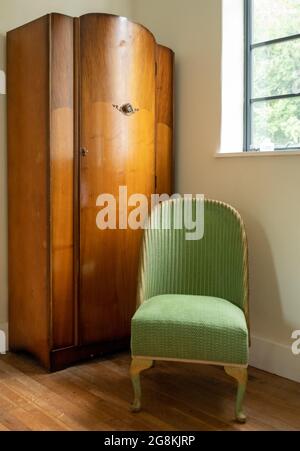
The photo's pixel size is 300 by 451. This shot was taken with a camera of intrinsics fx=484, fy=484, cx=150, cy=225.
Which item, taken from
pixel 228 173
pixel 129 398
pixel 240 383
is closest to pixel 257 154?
pixel 228 173

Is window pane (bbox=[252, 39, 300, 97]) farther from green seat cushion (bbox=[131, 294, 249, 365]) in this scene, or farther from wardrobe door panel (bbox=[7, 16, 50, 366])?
green seat cushion (bbox=[131, 294, 249, 365])

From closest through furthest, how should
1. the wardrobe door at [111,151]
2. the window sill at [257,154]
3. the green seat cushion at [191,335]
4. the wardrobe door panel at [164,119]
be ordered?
the green seat cushion at [191,335] → the window sill at [257,154] → the wardrobe door at [111,151] → the wardrobe door panel at [164,119]

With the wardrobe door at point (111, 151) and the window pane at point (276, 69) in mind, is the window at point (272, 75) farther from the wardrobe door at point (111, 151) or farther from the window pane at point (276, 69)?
the wardrobe door at point (111, 151)

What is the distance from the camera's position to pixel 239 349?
1.90 m

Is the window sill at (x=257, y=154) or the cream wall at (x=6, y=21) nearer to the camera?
the window sill at (x=257, y=154)

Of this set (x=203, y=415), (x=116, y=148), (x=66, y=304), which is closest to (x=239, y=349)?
(x=203, y=415)

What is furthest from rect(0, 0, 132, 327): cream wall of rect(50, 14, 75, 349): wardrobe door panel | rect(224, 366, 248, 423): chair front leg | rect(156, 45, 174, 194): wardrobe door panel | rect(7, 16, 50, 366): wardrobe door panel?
rect(224, 366, 248, 423): chair front leg

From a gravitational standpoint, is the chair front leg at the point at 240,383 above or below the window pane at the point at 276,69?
below

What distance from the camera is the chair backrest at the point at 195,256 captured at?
230cm

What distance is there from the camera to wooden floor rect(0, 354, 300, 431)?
1.91 metres

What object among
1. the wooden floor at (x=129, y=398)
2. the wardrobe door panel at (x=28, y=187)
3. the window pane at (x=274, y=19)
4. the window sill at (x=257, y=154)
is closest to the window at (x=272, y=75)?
the window pane at (x=274, y=19)

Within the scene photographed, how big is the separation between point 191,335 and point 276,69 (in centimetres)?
147

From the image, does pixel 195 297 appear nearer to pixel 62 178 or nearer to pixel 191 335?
pixel 191 335

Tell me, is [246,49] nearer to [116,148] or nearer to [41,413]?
[116,148]
